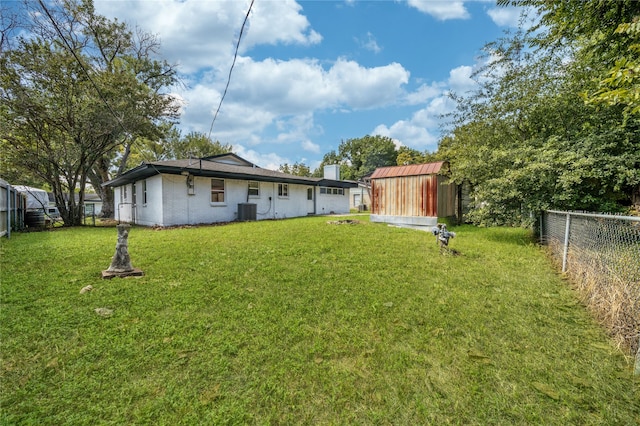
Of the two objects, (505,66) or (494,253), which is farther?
(505,66)

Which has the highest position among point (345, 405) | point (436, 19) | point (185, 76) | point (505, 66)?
point (185, 76)

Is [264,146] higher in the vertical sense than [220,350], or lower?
higher

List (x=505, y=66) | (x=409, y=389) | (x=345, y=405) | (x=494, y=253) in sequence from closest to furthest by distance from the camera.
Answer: (x=345, y=405) < (x=409, y=389) < (x=494, y=253) < (x=505, y=66)

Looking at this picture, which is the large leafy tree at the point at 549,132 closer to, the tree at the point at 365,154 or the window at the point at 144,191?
the window at the point at 144,191

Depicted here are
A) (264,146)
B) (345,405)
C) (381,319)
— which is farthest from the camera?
(264,146)

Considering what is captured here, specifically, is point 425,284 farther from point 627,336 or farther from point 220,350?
point 220,350

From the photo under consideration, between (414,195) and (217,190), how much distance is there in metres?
8.75

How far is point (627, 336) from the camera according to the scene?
2535 millimetres

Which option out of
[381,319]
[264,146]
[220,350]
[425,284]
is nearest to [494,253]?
[425,284]

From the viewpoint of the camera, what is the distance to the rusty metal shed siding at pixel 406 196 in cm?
984

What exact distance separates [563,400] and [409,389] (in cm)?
106

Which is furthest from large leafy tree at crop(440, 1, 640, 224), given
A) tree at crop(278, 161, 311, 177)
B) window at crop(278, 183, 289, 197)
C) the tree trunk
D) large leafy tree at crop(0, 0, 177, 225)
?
tree at crop(278, 161, 311, 177)

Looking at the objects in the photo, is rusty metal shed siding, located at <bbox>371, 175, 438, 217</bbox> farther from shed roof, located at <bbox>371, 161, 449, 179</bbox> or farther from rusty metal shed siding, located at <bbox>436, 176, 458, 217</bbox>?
rusty metal shed siding, located at <bbox>436, 176, 458, 217</bbox>

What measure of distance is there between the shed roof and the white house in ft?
19.4
